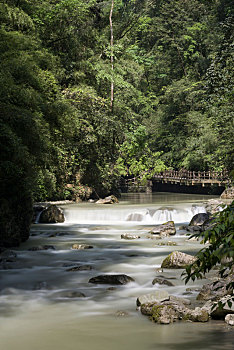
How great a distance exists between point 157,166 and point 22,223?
97.3 feet

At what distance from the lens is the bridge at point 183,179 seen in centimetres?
3833

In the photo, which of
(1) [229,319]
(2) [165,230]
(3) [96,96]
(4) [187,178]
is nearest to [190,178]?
(4) [187,178]

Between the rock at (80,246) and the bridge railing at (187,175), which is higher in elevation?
the bridge railing at (187,175)

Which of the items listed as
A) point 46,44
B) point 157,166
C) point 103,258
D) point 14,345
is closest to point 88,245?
point 103,258

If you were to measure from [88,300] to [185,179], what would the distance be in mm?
32043

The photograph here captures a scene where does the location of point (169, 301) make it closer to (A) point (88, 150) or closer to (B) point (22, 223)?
(B) point (22, 223)

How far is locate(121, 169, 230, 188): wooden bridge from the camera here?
3825 cm

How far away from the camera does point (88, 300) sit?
9383 millimetres

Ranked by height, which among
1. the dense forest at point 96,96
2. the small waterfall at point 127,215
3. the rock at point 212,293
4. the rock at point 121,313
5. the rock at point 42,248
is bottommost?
the small waterfall at point 127,215

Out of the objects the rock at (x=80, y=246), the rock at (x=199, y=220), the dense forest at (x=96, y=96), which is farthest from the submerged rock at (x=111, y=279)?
the rock at (x=199, y=220)

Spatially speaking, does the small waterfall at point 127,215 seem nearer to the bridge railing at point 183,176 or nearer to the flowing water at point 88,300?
the flowing water at point 88,300

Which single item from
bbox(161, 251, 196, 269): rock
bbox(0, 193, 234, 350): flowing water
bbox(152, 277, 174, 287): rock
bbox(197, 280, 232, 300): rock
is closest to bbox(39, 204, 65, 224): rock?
bbox(0, 193, 234, 350): flowing water

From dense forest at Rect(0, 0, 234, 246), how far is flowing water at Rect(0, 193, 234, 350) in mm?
2707

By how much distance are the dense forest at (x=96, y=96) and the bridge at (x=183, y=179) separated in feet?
2.99
